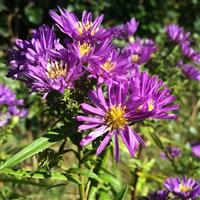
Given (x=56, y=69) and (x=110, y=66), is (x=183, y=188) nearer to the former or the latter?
(x=110, y=66)

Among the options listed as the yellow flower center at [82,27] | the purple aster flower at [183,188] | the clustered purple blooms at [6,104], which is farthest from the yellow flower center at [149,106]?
the clustered purple blooms at [6,104]

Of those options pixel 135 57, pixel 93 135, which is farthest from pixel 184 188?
pixel 93 135

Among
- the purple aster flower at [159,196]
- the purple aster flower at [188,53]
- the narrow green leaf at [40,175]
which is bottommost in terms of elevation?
the purple aster flower at [159,196]

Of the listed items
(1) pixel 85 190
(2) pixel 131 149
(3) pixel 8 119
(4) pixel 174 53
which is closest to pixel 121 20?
(4) pixel 174 53

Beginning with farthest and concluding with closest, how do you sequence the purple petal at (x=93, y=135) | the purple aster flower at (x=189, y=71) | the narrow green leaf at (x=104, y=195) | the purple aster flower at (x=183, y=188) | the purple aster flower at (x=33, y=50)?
the purple aster flower at (x=189, y=71)
the narrow green leaf at (x=104, y=195)
the purple aster flower at (x=183, y=188)
the purple aster flower at (x=33, y=50)
the purple petal at (x=93, y=135)

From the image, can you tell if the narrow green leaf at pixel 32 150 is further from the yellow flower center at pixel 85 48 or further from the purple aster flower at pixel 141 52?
the purple aster flower at pixel 141 52

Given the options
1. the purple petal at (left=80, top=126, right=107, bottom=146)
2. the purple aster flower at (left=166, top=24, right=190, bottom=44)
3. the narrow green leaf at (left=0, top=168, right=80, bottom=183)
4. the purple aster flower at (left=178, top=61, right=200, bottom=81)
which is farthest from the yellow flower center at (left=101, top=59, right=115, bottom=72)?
the purple aster flower at (left=166, top=24, right=190, bottom=44)

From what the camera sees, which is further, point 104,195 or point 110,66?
point 104,195
